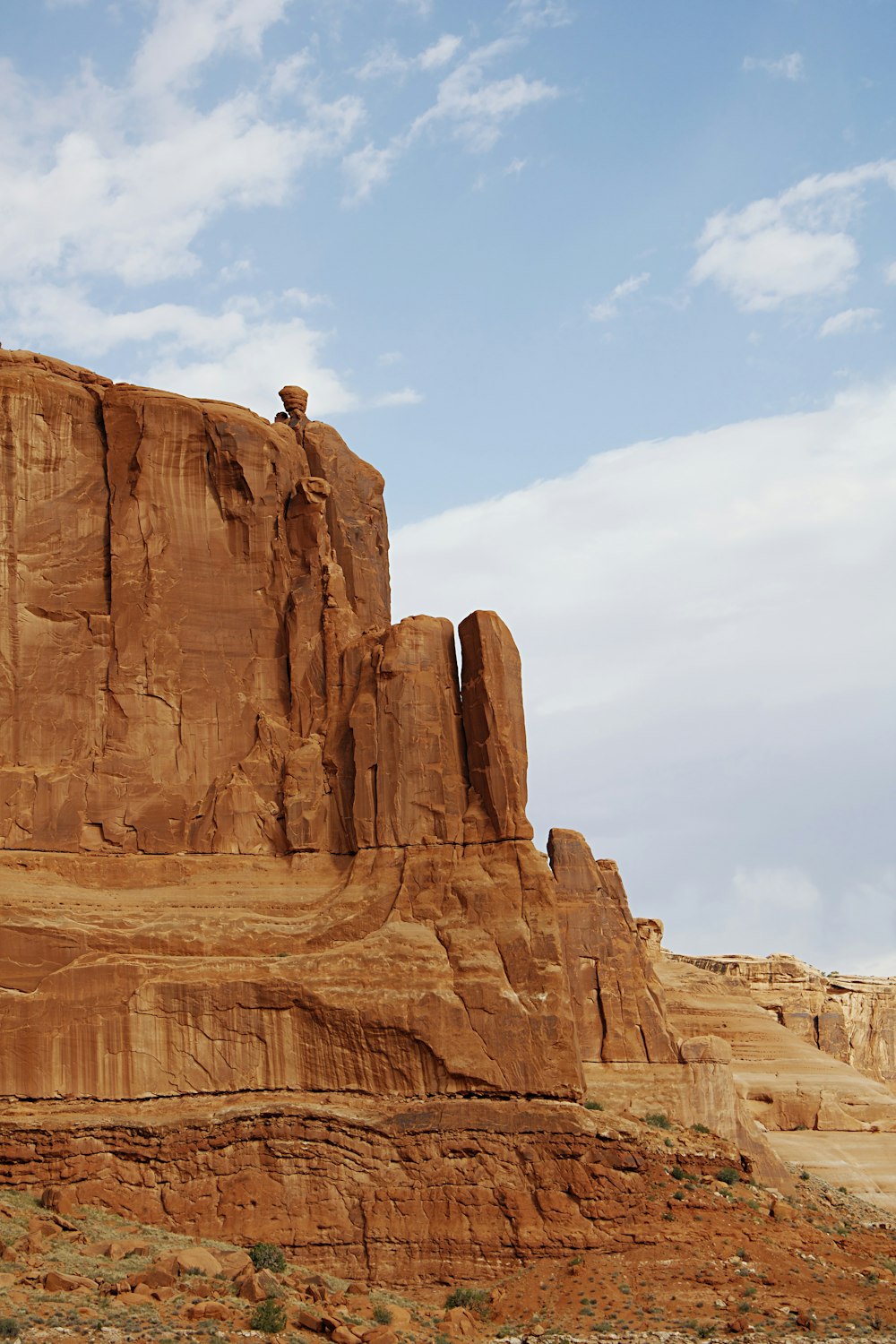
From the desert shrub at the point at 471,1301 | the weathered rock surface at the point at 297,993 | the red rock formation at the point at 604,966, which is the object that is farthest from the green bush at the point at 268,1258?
the red rock formation at the point at 604,966

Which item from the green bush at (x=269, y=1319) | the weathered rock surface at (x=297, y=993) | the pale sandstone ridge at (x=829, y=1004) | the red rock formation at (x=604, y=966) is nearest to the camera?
the green bush at (x=269, y=1319)

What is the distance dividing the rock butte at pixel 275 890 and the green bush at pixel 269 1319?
6.63 meters

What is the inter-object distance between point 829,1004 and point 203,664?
43676 millimetres

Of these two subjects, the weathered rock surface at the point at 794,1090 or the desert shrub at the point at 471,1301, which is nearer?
the desert shrub at the point at 471,1301

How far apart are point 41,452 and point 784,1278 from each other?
25748 mm

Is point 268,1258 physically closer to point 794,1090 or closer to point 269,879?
point 269,879

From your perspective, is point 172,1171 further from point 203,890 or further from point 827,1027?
point 827,1027

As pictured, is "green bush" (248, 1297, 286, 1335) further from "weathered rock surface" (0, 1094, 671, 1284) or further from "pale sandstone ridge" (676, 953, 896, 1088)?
"pale sandstone ridge" (676, 953, 896, 1088)

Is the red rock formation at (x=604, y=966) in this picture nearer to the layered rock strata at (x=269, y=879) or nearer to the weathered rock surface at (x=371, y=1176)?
the layered rock strata at (x=269, y=879)

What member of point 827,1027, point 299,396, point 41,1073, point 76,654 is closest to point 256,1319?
point 41,1073

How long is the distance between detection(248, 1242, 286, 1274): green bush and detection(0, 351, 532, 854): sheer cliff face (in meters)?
9.90

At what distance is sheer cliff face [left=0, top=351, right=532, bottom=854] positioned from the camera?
4306 cm

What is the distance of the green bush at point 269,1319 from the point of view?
30.3 meters

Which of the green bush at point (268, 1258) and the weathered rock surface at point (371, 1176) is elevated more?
the weathered rock surface at point (371, 1176)
